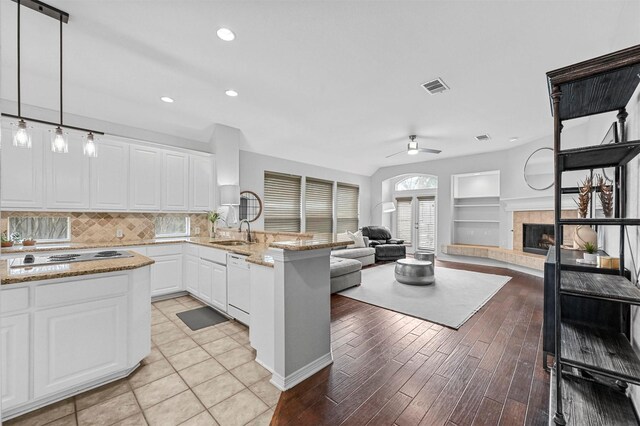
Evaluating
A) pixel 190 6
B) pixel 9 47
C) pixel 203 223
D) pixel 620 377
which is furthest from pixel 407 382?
pixel 9 47

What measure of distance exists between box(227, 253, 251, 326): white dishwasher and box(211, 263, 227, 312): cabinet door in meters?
0.10

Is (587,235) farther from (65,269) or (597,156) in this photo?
(65,269)

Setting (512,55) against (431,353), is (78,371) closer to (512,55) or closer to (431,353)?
(431,353)

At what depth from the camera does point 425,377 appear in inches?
95.1

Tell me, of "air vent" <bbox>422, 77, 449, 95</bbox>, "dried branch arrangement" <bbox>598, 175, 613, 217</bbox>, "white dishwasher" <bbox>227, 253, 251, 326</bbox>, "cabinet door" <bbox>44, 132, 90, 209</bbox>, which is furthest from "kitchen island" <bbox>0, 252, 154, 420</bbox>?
"dried branch arrangement" <bbox>598, 175, 613, 217</bbox>

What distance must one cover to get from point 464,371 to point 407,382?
557 mm

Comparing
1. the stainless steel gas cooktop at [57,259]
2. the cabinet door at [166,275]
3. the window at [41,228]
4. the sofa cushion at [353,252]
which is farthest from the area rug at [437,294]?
the window at [41,228]

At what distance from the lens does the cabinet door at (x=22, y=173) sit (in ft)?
11.5

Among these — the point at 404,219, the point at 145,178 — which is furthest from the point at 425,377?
the point at 404,219

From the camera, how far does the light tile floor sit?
201 cm

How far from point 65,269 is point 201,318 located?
1.71 meters

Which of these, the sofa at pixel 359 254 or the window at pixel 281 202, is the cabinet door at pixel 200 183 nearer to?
the window at pixel 281 202

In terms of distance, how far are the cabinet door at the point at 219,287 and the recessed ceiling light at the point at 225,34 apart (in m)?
2.48

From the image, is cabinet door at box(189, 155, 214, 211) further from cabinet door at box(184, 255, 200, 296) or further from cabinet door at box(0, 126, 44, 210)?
cabinet door at box(0, 126, 44, 210)
